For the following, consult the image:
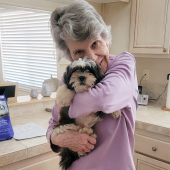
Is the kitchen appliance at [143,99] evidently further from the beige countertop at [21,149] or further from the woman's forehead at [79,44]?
the woman's forehead at [79,44]

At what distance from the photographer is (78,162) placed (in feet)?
3.17

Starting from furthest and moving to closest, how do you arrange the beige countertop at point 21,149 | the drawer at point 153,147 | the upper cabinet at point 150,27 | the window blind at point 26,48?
1. the window blind at point 26,48
2. the upper cabinet at point 150,27
3. the drawer at point 153,147
4. the beige countertop at point 21,149

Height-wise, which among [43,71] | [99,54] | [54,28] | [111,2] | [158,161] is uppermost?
[111,2]

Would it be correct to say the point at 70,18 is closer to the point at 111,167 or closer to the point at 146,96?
the point at 111,167

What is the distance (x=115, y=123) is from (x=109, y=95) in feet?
0.65

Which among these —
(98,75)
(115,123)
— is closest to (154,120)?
(115,123)

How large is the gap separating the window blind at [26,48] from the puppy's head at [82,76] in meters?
1.66

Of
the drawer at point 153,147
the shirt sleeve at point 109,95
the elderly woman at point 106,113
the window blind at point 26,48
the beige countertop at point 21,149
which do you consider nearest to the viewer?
the shirt sleeve at point 109,95

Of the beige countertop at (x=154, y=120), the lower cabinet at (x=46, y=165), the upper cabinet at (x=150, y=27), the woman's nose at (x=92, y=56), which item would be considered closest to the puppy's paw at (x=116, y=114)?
the woman's nose at (x=92, y=56)

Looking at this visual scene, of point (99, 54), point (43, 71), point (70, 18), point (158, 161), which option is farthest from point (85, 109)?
A: point (43, 71)

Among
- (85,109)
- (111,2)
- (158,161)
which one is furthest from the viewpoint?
(111,2)

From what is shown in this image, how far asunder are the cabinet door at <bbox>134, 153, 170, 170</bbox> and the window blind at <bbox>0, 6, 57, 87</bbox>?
1304mm

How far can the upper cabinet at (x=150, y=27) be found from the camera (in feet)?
6.51

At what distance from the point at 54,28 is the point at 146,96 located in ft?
5.61
